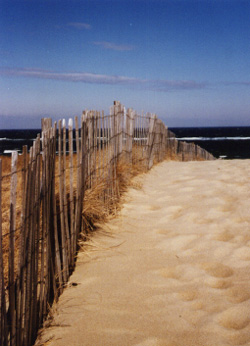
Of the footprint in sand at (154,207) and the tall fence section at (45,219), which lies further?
the footprint in sand at (154,207)

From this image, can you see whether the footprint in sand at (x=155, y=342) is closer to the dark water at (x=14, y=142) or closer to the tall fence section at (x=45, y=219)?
the tall fence section at (x=45, y=219)

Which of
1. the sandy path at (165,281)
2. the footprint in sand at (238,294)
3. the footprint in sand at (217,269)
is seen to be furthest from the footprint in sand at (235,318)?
the footprint in sand at (217,269)

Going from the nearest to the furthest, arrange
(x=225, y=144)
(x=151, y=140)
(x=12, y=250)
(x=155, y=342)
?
(x=12, y=250), (x=155, y=342), (x=151, y=140), (x=225, y=144)

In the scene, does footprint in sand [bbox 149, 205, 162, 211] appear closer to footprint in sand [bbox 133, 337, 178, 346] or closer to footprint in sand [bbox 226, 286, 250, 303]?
footprint in sand [bbox 226, 286, 250, 303]

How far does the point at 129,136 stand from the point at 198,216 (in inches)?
93.1

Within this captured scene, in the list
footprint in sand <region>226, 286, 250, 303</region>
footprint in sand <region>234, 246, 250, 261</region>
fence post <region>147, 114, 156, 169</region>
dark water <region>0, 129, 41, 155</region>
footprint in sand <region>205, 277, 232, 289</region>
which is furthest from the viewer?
dark water <region>0, 129, 41, 155</region>

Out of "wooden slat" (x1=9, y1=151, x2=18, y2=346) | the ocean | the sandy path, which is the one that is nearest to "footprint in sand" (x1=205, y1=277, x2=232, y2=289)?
the sandy path

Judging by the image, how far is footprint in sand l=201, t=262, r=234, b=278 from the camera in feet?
8.10

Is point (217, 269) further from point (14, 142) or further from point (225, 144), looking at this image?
point (14, 142)

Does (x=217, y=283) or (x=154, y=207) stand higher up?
(x=154, y=207)

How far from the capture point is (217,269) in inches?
100

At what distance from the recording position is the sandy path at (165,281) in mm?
1873

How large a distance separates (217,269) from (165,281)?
42 cm

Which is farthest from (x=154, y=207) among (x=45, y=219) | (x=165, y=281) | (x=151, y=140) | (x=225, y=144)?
(x=225, y=144)
